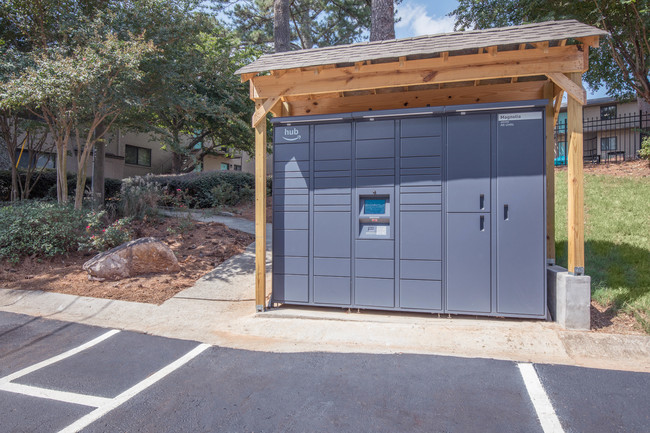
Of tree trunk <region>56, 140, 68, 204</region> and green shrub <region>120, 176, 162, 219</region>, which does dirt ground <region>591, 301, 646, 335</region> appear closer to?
green shrub <region>120, 176, 162, 219</region>

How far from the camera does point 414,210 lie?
14.9ft

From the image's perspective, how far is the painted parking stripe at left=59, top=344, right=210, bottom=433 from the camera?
8.41ft

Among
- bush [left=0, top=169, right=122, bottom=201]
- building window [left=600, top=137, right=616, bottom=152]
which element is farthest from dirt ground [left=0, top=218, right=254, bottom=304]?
building window [left=600, top=137, right=616, bottom=152]

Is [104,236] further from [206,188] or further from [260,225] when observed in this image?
[206,188]

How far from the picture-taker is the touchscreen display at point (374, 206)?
468 cm

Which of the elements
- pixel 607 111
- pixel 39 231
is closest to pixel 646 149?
pixel 39 231

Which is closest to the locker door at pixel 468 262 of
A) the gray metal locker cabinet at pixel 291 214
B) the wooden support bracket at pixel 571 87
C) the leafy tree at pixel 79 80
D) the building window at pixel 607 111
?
the wooden support bracket at pixel 571 87

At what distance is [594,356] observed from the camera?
3516 millimetres

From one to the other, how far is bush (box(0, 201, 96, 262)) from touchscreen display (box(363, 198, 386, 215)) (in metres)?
5.37

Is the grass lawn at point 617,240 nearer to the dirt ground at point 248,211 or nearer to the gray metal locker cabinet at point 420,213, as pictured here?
the gray metal locker cabinet at point 420,213

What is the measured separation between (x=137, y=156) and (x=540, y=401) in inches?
848

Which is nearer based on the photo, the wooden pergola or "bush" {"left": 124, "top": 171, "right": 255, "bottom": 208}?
the wooden pergola

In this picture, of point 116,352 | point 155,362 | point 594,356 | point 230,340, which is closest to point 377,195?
point 230,340

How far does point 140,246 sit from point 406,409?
514 centimetres
